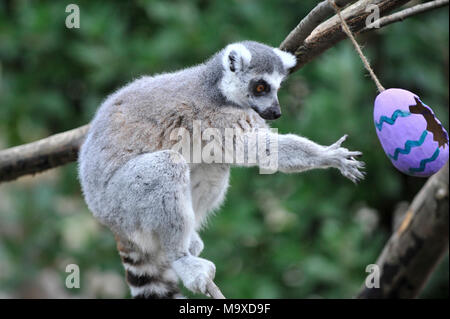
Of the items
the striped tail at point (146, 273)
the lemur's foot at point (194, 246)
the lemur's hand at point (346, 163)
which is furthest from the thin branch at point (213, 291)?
the lemur's hand at point (346, 163)

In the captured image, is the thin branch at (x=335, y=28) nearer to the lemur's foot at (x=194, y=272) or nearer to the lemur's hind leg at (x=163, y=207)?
the lemur's hind leg at (x=163, y=207)

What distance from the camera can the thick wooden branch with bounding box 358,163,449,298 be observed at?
115 inches

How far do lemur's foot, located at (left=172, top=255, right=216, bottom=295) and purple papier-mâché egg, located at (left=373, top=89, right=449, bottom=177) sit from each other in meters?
0.90

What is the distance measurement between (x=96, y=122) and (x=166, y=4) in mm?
1889

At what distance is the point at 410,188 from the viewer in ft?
13.6

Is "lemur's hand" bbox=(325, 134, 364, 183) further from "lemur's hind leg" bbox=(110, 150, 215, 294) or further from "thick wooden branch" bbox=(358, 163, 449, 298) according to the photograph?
"thick wooden branch" bbox=(358, 163, 449, 298)

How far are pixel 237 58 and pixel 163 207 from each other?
2.62 ft

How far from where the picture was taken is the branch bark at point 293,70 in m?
2.46

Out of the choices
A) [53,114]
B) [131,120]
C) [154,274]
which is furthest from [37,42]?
[154,274]

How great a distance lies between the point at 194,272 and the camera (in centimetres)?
233

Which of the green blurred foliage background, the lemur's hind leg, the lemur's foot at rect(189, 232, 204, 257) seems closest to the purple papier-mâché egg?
the lemur's hind leg

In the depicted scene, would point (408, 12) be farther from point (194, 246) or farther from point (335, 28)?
point (194, 246)

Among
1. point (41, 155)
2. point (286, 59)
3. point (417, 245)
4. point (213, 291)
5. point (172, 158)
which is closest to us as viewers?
point (213, 291)

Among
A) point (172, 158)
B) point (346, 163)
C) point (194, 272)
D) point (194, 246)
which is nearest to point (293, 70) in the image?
point (346, 163)
